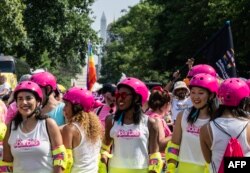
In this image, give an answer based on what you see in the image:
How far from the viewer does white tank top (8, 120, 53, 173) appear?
226 inches

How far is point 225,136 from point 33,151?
1717 millimetres

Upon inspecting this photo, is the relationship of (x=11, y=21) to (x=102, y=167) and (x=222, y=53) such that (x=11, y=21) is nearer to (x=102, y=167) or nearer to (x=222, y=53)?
(x=222, y=53)

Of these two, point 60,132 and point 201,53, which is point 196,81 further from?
point 201,53

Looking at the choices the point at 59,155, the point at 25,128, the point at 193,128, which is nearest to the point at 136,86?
the point at 193,128

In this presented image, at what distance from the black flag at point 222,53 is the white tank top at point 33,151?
656cm

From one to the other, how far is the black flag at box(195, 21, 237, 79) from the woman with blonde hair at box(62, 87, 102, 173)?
5.84 m

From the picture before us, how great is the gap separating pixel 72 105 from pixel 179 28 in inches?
1309

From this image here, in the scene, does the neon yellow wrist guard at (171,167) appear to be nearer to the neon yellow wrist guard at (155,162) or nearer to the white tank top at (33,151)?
the neon yellow wrist guard at (155,162)

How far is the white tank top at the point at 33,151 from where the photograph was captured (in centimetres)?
575

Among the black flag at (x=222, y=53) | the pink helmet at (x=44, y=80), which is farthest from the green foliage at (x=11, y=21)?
the pink helmet at (x=44, y=80)

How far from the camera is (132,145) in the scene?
636 centimetres

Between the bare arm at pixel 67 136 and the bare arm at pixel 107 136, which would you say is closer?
the bare arm at pixel 67 136

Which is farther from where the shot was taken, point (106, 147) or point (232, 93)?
point (106, 147)

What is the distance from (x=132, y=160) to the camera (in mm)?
6371
